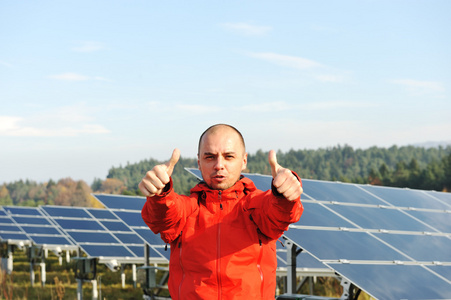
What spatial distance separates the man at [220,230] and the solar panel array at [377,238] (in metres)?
3.62

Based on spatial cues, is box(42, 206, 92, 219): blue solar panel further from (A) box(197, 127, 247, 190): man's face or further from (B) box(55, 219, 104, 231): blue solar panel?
(A) box(197, 127, 247, 190): man's face

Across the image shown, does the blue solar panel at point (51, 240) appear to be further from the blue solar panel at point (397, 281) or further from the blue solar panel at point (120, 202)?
the blue solar panel at point (397, 281)

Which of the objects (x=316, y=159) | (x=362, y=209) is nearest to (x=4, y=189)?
(x=316, y=159)

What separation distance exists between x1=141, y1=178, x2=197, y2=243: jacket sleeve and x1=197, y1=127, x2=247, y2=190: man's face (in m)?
0.19

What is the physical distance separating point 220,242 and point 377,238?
18.1 feet

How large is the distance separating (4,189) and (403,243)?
136 metres

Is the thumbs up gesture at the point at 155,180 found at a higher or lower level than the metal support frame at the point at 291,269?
higher

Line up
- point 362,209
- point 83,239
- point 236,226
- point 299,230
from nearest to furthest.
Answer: point 236,226 < point 299,230 < point 362,209 < point 83,239

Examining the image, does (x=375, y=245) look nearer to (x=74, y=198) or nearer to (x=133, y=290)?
(x=133, y=290)

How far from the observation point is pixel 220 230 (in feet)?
11.4

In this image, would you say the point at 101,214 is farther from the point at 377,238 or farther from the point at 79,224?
the point at 377,238

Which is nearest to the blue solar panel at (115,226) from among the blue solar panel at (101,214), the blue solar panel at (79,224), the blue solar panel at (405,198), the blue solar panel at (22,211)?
the blue solar panel at (79,224)

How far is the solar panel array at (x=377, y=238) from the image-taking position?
724 centimetres

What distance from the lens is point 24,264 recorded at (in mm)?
28812
